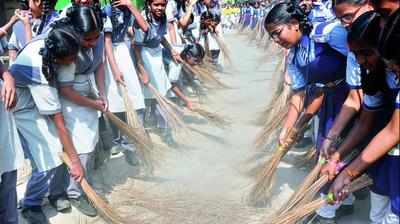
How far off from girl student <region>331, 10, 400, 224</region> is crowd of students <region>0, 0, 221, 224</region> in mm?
1414

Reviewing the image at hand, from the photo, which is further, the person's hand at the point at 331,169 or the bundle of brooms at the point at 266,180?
the bundle of brooms at the point at 266,180

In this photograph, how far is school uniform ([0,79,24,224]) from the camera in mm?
1995

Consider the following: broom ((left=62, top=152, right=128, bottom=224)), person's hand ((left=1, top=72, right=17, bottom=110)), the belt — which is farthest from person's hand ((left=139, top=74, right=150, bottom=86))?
the belt

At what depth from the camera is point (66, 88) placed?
7.83ft

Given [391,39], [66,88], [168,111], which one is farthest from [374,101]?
[168,111]

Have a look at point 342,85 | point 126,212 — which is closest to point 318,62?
point 342,85

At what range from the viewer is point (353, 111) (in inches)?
78.8

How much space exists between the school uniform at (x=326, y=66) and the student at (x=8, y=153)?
1.52 metres

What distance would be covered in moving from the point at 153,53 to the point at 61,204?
170 centimetres

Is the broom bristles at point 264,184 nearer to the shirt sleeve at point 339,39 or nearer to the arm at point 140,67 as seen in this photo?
the shirt sleeve at point 339,39

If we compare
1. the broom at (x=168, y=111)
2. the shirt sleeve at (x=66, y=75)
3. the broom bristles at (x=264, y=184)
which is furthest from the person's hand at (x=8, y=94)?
the broom at (x=168, y=111)

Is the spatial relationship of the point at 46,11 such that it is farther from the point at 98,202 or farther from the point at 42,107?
the point at 98,202

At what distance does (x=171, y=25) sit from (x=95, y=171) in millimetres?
2294

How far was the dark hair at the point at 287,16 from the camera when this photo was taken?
88.1 inches
